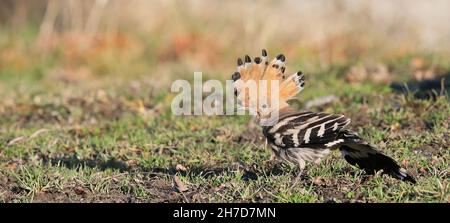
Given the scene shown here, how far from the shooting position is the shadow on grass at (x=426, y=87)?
21.5ft

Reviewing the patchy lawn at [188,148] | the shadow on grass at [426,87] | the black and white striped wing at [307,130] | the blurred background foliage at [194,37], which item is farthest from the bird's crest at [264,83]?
the blurred background foliage at [194,37]

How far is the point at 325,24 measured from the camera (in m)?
11.3

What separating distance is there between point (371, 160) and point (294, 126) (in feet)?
1.68

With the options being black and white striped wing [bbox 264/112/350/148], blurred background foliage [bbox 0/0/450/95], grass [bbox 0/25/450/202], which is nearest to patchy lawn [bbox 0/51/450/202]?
grass [bbox 0/25/450/202]

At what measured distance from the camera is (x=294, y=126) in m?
4.49

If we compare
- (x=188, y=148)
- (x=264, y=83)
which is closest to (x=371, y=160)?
(x=264, y=83)

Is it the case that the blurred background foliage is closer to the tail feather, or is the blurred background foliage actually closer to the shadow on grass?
the shadow on grass

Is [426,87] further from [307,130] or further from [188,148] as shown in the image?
[307,130]

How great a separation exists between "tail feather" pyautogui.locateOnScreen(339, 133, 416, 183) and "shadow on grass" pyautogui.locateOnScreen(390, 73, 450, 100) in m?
2.05

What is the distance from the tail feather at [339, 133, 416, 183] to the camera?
14.3ft

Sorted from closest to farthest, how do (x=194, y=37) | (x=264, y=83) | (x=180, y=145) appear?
(x=264, y=83)
(x=180, y=145)
(x=194, y=37)

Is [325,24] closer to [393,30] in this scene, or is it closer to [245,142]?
A: [393,30]
